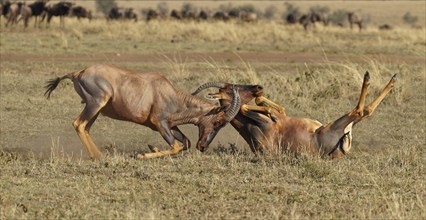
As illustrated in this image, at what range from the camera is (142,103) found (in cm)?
1041

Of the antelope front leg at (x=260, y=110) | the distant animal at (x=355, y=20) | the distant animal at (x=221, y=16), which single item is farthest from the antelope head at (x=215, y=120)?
the distant animal at (x=355, y=20)

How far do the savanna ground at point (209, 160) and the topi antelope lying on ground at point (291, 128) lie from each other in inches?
9.6

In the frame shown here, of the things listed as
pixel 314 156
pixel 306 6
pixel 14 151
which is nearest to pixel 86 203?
pixel 314 156

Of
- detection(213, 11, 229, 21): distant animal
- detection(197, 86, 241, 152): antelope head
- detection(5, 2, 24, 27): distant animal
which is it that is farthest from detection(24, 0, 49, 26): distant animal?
detection(197, 86, 241, 152): antelope head

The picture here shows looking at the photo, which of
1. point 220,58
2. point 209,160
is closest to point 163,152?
point 209,160

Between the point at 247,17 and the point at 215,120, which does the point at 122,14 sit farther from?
the point at 215,120

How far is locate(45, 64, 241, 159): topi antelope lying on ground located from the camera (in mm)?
10359

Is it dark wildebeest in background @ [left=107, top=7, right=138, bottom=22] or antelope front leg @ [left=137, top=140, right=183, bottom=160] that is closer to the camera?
antelope front leg @ [left=137, top=140, right=183, bottom=160]

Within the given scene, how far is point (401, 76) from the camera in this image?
693 inches

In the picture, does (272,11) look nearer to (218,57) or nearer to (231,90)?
(218,57)

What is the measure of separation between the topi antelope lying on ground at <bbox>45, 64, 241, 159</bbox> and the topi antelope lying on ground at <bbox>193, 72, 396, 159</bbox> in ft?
1.17

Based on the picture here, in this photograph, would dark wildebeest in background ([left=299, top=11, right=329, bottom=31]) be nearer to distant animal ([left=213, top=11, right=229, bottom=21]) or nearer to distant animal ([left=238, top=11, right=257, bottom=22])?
distant animal ([left=238, top=11, right=257, bottom=22])

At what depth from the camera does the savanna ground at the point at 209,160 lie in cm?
741

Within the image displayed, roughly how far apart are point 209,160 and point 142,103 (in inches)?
47.4
